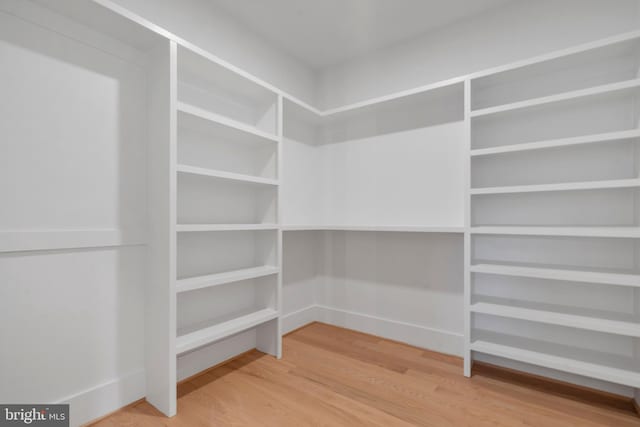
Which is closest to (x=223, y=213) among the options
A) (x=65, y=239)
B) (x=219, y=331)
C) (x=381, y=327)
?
(x=219, y=331)

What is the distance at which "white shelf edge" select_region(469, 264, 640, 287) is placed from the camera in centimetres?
153

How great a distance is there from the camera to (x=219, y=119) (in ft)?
6.14

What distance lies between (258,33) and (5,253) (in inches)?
87.6

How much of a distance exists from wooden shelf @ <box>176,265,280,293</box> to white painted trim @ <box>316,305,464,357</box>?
39.8 inches

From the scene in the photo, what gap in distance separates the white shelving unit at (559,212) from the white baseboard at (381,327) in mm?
218

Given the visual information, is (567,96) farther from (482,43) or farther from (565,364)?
(565,364)

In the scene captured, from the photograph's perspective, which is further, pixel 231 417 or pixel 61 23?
pixel 231 417

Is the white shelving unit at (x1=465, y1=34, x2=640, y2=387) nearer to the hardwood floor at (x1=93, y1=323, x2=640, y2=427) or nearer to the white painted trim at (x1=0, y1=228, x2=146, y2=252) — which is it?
the hardwood floor at (x1=93, y1=323, x2=640, y2=427)

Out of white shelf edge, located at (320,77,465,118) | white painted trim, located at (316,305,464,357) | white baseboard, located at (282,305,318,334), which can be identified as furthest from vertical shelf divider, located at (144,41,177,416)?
white painted trim, located at (316,305,464,357)

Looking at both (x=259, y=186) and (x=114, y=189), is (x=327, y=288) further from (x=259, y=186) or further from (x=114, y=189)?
(x=114, y=189)

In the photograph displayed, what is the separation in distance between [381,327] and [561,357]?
1.26 m

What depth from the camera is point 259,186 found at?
2346 mm

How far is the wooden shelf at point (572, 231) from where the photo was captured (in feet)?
4.96

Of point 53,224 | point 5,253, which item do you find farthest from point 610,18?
point 5,253
